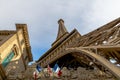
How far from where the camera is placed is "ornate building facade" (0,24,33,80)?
95.2 ft

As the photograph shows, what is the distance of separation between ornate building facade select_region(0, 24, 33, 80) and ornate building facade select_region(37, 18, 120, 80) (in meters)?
5.31

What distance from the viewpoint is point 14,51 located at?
34906mm

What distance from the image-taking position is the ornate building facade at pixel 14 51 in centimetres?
2902

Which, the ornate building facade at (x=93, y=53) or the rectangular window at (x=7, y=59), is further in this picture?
the rectangular window at (x=7, y=59)

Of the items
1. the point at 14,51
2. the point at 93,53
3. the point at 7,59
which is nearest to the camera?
the point at 93,53

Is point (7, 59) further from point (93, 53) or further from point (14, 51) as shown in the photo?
point (93, 53)

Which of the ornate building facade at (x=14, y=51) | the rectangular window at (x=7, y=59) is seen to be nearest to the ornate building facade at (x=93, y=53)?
the ornate building facade at (x=14, y=51)

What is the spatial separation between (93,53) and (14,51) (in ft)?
74.1

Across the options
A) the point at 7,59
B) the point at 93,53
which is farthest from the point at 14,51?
the point at 93,53

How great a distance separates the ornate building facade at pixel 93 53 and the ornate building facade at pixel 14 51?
17.4 ft

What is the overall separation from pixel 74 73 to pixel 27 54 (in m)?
16.2

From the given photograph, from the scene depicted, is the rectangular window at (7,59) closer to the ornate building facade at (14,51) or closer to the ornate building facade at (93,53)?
the ornate building facade at (14,51)

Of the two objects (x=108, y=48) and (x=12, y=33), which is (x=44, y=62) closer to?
(x=12, y=33)

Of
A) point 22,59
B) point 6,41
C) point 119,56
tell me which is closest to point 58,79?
point 6,41
